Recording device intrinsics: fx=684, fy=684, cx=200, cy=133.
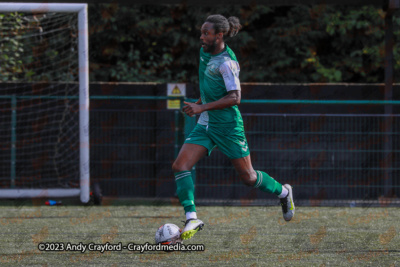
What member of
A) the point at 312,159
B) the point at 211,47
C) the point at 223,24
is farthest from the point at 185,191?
the point at 312,159

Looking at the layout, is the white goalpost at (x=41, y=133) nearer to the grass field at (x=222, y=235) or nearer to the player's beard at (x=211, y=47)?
the grass field at (x=222, y=235)

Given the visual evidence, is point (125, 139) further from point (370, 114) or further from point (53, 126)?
point (370, 114)

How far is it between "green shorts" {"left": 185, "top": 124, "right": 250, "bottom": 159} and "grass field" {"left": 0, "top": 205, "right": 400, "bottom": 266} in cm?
92

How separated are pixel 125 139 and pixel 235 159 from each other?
191 inches

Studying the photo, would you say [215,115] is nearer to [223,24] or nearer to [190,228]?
[223,24]

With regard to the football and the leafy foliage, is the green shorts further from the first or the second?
the leafy foliage

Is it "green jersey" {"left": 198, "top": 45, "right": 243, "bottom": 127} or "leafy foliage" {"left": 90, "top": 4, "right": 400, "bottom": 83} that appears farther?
"leafy foliage" {"left": 90, "top": 4, "right": 400, "bottom": 83}

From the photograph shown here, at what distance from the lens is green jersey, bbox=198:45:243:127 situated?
20.6ft

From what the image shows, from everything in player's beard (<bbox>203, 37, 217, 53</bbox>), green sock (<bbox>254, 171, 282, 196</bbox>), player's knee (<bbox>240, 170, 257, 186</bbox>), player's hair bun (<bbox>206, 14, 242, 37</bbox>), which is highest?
player's hair bun (<bbox>206, 14, 242, 37</bbox>)

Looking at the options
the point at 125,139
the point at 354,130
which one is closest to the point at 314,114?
the point at 354,130

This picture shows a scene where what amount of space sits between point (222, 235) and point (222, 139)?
1.28 meters

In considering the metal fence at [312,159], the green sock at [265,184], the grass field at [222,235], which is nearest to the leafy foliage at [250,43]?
the metal fence at [312,159]

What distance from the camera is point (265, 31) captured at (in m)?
15.2

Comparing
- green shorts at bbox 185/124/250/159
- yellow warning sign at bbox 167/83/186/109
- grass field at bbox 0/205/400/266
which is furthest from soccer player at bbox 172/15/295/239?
yellow warning sign at bbox 167/83/186/109
